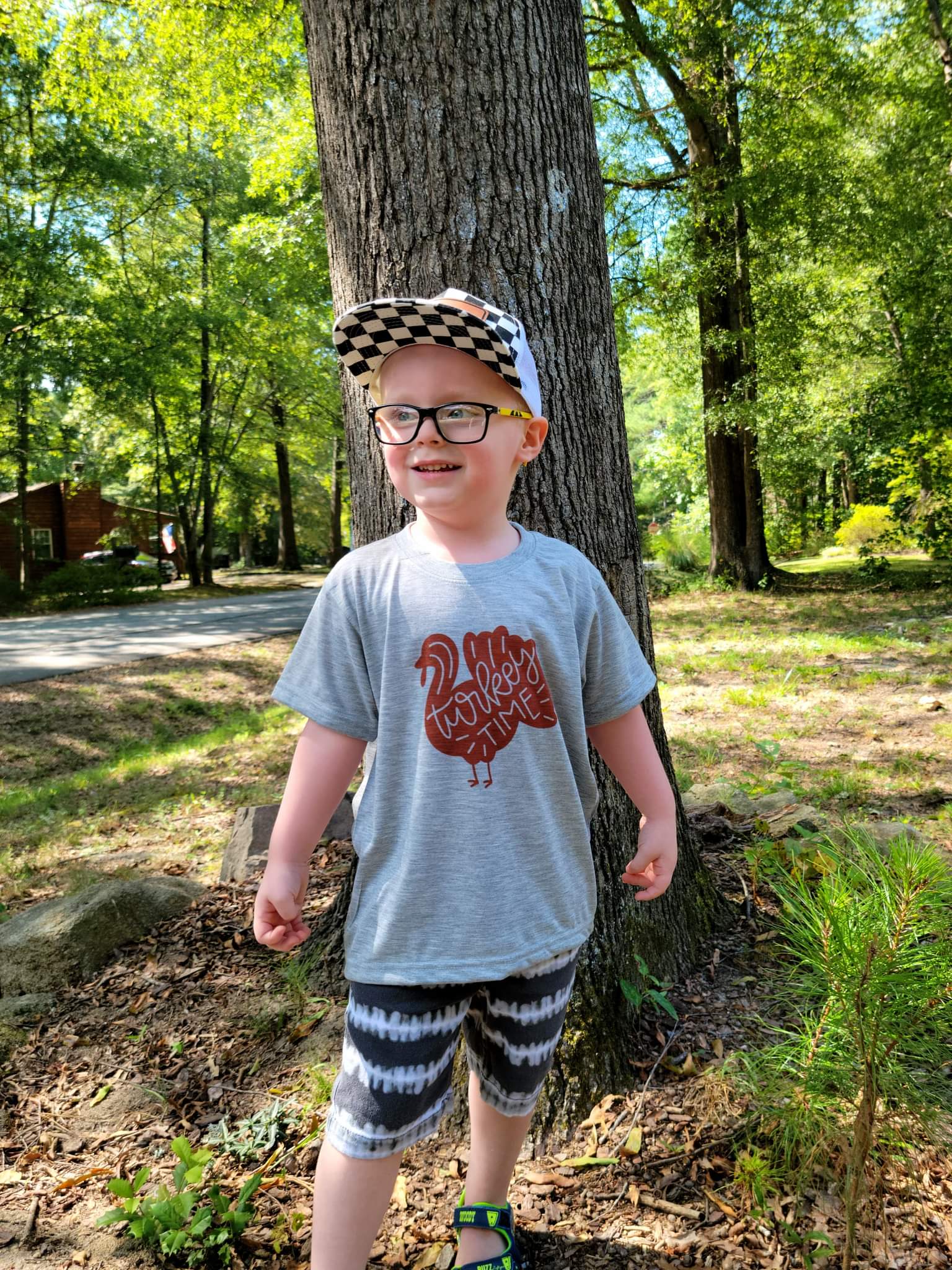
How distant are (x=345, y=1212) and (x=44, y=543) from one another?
3939cm

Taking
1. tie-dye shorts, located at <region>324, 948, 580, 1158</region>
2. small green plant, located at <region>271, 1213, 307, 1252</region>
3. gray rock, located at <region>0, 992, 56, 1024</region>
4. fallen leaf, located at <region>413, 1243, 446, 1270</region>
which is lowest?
fallen leaf, located at <region>413, 1243, 446, 1270</region>

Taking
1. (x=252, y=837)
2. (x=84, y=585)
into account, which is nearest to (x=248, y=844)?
(x=252, y=837)

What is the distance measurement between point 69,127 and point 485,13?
65.0ft

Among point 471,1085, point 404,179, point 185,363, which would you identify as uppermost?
point 185,363

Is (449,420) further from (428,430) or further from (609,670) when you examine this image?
(609,670)

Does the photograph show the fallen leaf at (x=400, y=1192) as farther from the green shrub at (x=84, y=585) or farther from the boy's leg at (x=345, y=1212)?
the green shrub at (x=84, y=585)

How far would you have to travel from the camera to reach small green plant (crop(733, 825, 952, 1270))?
5.14 ft

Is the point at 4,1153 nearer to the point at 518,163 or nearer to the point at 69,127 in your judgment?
the point at 518,163

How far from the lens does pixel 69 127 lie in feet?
57.4

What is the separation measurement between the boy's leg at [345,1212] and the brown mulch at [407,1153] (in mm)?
367

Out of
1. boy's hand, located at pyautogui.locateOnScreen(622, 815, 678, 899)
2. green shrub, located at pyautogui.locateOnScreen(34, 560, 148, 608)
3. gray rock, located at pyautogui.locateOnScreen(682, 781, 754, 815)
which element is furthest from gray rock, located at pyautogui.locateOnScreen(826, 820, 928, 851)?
green shrub, located at pyautogui.locateOnScreen(34, 560, 148, 608)

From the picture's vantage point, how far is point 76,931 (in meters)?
2.80

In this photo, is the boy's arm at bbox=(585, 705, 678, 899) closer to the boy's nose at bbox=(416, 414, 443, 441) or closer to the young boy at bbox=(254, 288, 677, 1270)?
the young boy at bbox=(254, 288, 677, 1270)

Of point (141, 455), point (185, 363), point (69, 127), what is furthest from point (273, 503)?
point (69, 127)
